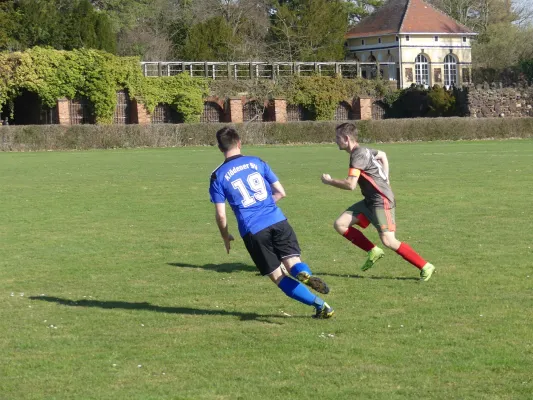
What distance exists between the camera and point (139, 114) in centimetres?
6241

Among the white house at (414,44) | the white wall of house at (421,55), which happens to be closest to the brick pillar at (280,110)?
the white wall of house at (421,55)

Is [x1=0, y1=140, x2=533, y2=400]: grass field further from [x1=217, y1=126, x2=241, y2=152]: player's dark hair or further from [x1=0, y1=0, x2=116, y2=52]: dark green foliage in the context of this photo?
[x1=0, y1=0, x2=116, y2=52]: dark green foliage

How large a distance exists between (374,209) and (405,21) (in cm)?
7464

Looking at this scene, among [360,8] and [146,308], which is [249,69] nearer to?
[360,8]

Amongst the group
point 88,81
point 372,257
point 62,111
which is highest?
point 88,81

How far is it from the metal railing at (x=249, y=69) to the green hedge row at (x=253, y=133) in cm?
1340

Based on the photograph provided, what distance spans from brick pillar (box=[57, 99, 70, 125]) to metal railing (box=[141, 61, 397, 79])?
6.69 m

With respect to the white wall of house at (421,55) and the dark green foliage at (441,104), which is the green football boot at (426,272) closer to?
the dark green foliage at (441,104)

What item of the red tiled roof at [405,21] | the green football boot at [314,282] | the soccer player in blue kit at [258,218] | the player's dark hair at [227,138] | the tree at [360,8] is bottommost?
the green football boot at [314,282]

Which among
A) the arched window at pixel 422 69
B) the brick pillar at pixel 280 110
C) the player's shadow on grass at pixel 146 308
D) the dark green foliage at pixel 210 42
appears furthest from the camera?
the arched window at pixel 422 69

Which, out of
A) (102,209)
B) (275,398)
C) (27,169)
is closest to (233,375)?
(275,398)

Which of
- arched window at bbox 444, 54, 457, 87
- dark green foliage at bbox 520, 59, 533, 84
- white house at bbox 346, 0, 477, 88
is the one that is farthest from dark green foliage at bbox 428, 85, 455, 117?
arched window at bbox 444, 54, 457, 87

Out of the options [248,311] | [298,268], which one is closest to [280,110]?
[248,311]

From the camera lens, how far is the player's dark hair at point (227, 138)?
8.25m
